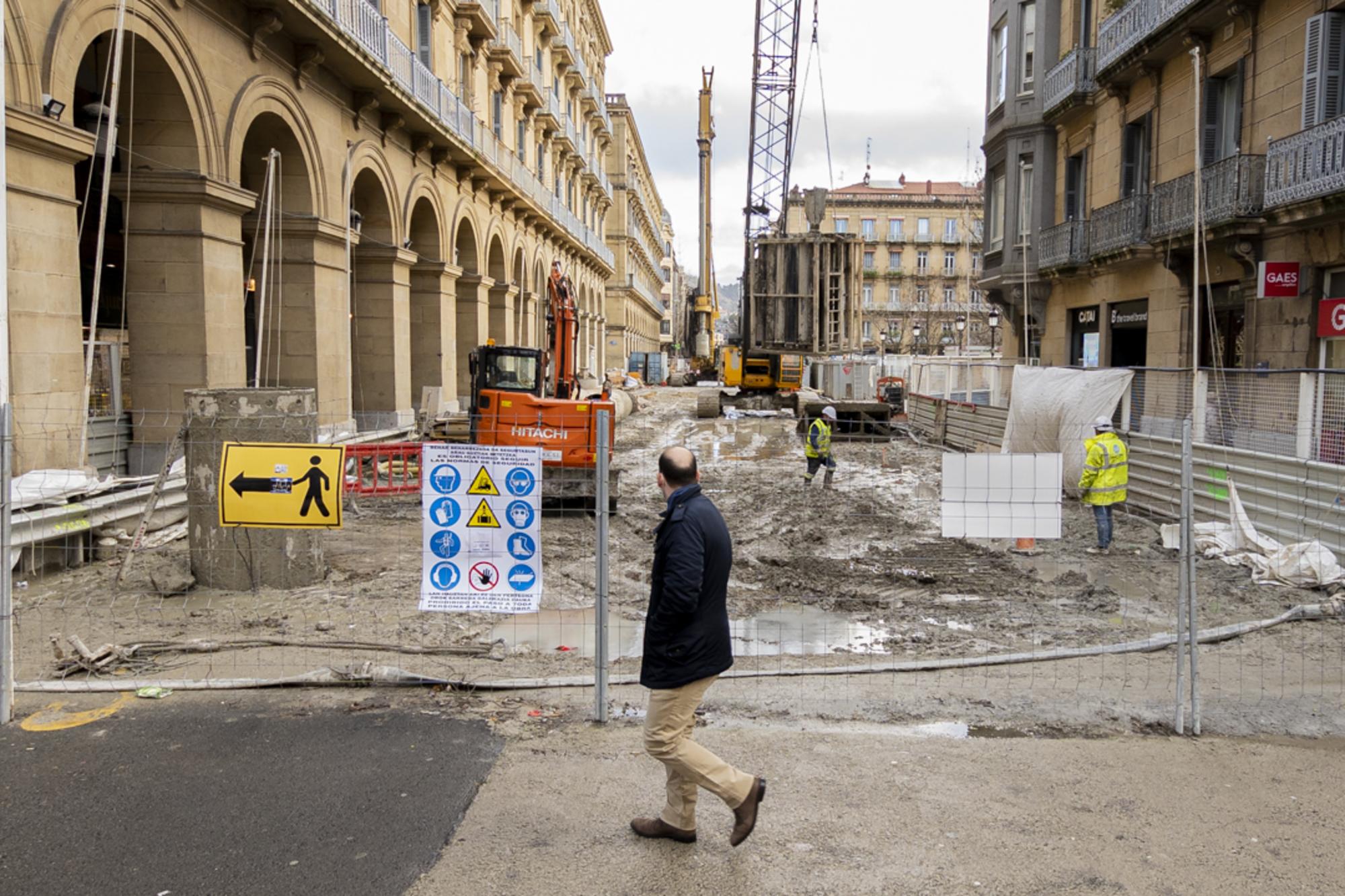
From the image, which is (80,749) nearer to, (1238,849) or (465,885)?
(465,885)

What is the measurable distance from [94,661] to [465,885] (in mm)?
3995

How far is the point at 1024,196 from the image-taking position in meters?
25.8

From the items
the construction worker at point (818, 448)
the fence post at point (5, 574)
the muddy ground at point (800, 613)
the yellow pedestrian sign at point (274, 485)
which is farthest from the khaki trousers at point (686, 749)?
the construction worker at point (818, 448)

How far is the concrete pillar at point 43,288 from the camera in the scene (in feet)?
32.6

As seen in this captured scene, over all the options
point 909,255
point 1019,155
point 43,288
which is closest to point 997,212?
point 1019,155

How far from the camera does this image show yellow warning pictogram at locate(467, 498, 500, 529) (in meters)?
5.92

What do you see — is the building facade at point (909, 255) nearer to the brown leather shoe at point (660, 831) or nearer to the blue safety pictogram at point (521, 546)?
the blue safety pictogram at point (521, 546)

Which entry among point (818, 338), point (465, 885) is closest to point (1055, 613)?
point (465, 885)

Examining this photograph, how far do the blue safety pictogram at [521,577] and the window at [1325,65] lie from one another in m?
14.8

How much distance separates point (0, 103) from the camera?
776 centimetres

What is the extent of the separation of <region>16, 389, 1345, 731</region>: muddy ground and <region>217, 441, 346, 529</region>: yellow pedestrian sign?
3.43 feet

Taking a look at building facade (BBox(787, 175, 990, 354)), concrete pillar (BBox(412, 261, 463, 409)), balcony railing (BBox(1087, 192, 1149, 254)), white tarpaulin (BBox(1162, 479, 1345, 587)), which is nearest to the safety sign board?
white tarpaulin (BBox(1162, 479, 1345, 587))

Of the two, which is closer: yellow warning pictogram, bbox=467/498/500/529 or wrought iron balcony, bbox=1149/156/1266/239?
yellow warning pictogram, bbox=467/498/500/529

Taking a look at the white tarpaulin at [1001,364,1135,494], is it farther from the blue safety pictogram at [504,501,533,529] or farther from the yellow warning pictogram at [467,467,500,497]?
the yellow warning pictogram at [467,467,500,497]
